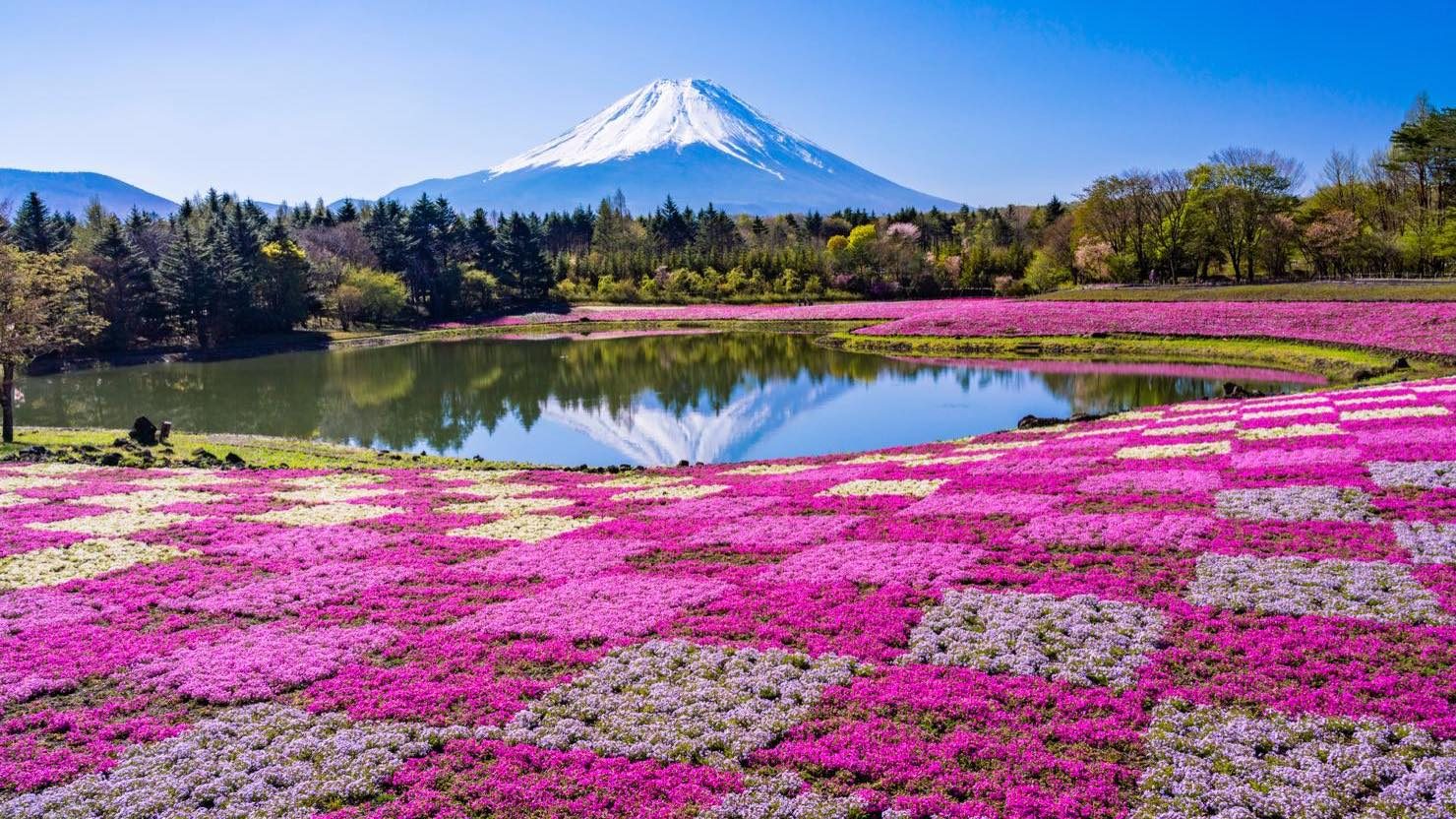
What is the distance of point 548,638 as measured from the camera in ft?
42.3

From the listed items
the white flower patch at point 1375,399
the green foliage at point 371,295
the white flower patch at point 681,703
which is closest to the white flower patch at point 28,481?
the white flower patch at point 681,703

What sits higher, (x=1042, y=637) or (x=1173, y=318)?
(x=1173, y=318)

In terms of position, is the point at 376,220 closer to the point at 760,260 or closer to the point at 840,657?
the point at 760,260

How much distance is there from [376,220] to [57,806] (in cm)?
12612

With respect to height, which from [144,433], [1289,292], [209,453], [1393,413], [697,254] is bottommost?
[1393,413]

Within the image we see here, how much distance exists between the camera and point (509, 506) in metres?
23.3

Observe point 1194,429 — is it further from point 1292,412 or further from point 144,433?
point 144,433

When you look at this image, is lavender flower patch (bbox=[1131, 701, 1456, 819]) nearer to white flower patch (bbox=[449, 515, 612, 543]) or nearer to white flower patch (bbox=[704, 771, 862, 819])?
white flower patch (bbox=[704, 771, 862, 819])

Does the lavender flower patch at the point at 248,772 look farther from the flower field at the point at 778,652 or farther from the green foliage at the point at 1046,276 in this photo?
the green foliage at the point at 1046,276

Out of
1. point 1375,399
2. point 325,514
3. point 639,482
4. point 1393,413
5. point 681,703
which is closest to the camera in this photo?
point 681,703

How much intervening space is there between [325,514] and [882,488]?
1484 cm

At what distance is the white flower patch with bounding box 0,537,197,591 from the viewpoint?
16.4 meters

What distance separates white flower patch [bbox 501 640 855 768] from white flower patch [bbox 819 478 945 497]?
10908 millimetres

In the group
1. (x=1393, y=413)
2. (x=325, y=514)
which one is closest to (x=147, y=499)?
(x=325, y=514)
